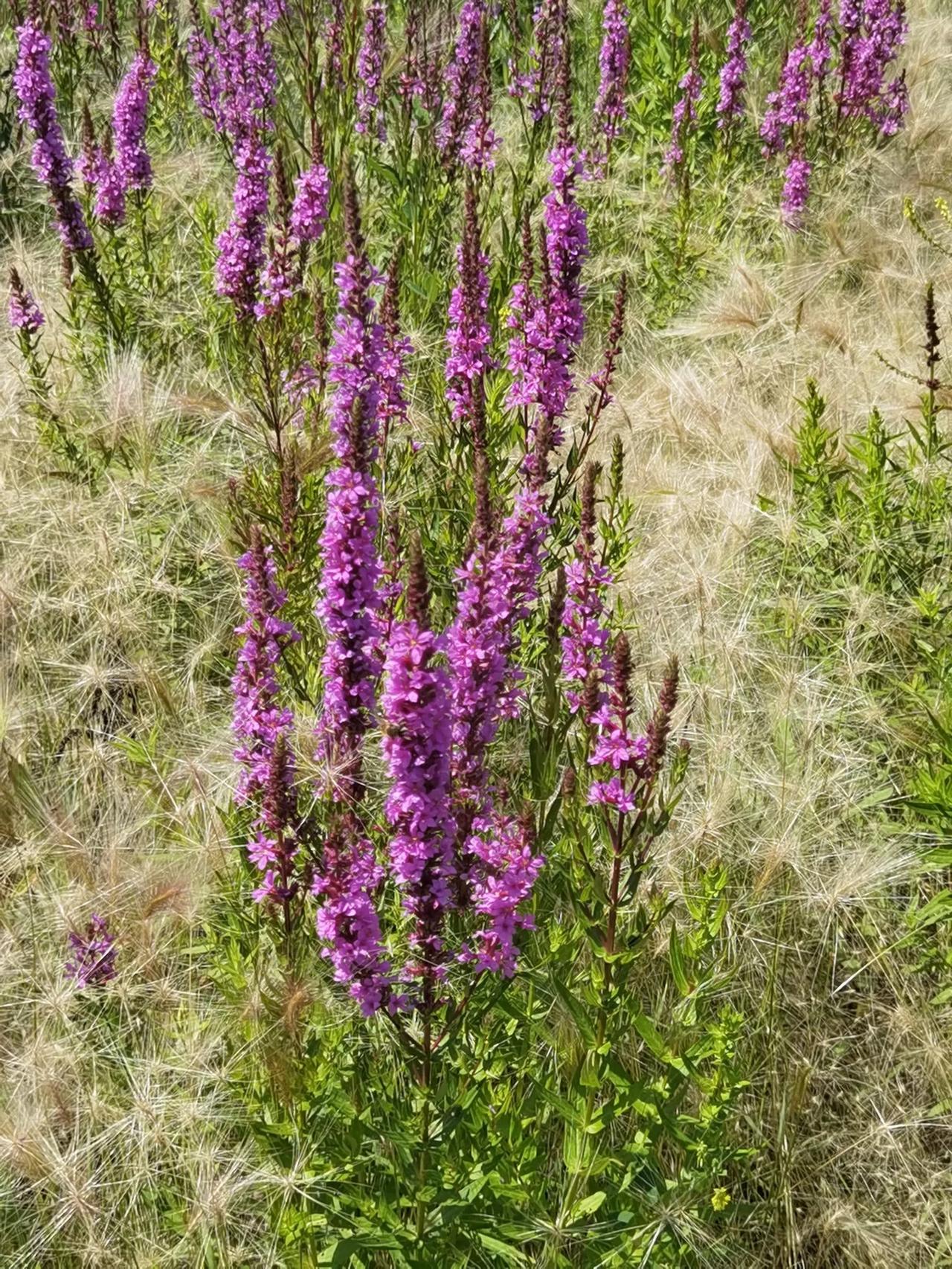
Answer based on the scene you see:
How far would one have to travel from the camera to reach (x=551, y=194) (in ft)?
13.0

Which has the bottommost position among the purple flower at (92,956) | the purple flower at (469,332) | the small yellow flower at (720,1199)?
the small yellow flower at (720,1199)

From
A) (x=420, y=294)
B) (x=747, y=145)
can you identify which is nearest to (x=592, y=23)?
(x=747, y=145)

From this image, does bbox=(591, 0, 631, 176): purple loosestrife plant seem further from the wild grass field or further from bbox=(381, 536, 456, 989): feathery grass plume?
bbox=(381, 536, 456, 989): feathery grass plume

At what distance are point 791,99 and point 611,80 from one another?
106 centimetres

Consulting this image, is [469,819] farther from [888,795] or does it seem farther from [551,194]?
[551,194]

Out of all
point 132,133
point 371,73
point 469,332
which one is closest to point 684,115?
Result: point 371,73

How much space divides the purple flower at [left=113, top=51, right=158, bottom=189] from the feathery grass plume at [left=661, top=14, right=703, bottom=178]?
2.88 m

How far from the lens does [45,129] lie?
500 cm

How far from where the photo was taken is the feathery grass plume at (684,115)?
6602 millimetres

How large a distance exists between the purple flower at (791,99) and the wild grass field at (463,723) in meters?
0.66

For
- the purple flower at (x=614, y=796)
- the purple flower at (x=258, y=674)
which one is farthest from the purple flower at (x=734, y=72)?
the purple flower at (x=614, y=796)

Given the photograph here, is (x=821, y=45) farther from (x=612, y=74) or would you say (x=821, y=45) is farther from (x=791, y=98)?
(x=612, y=74)

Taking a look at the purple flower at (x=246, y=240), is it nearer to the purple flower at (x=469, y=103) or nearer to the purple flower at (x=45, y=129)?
the purple flower at (x=45, y=129)

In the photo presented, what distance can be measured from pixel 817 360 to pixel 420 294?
1.90 metres
